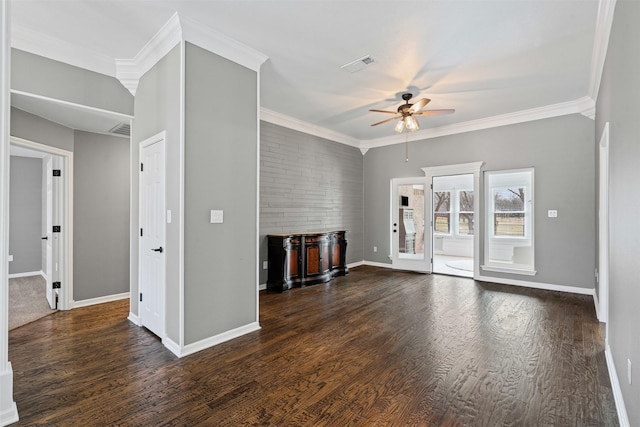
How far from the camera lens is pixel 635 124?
5.49ft

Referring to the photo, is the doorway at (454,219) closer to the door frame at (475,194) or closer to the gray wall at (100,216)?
the door frame at (475,194)

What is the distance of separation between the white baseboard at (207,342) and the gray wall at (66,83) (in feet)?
9.14

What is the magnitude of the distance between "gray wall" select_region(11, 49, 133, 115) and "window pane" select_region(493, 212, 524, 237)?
20.5ft

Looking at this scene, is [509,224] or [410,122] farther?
[509,224]

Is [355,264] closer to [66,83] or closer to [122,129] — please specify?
[122,129]

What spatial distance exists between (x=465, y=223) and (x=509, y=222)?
4154 mm

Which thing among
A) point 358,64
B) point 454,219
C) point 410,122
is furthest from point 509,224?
point 454,219

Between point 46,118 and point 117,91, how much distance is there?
105 centimetres

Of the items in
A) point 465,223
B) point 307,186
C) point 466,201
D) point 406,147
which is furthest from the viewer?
point 465,223

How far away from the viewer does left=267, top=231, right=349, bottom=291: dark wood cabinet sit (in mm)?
5238

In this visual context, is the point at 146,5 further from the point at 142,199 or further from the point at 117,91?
the point at 142,199

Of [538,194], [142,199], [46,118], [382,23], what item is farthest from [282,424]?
[538,194]

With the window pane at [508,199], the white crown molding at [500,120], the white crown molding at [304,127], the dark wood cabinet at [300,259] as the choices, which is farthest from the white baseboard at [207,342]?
the white crown molding at [500,120]

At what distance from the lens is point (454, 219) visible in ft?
32.5
